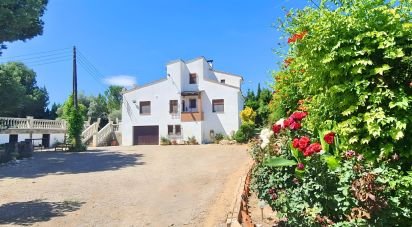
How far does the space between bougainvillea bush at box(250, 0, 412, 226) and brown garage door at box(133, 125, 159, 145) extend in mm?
31943

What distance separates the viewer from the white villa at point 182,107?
3578 cm

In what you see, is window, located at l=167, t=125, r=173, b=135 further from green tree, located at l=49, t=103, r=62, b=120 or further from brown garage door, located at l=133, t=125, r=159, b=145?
green tree, located at l=49, t=103, r=62, b=120

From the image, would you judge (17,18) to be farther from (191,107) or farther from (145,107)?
(191,107)

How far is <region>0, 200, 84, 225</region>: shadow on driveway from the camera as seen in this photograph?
8.41 meters

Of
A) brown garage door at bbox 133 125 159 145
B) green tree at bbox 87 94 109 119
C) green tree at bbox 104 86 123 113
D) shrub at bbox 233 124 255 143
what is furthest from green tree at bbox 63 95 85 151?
green tree at bbox 104 86 123 113

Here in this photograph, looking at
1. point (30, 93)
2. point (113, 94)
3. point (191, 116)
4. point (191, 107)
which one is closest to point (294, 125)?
point (191, 116)

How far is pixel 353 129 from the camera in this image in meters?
4.97

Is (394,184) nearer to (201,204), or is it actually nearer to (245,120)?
(201,204)

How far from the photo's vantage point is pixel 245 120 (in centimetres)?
3372

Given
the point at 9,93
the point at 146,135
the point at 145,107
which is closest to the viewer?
the point at 9,93

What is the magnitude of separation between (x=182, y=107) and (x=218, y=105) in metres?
3.81

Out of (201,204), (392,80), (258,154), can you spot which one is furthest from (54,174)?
(392,80)

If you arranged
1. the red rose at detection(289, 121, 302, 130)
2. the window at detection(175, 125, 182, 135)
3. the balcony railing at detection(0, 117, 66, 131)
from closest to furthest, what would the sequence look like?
1. the red rose at detection(289, 121, 302, 130)
2. the balcony railing at detection(0, 117, 66, 131)
3. the window at detection(175, 125, 182, 135)

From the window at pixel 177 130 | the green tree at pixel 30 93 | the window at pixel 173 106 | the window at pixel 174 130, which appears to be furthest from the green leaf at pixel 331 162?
the green tree at pixel 30 93
